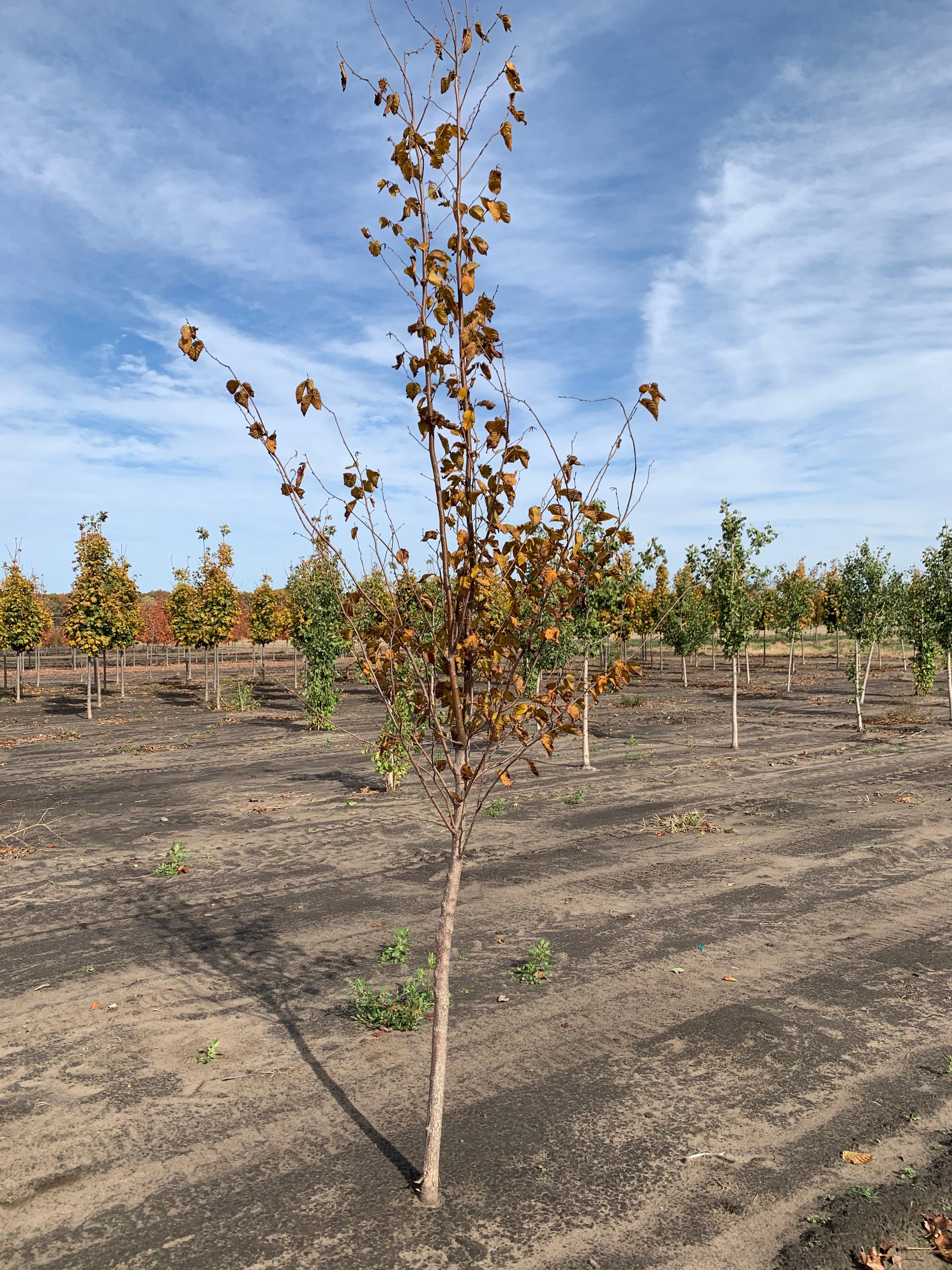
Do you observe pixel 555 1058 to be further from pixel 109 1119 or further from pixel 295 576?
pixel 295 576

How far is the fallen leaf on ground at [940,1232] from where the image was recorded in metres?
3.93

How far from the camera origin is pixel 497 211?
3.88 m

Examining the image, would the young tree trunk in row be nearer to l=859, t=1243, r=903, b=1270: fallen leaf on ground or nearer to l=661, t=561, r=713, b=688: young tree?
l=859, t=1243, r=903, b=1270: fallen leaf on ground

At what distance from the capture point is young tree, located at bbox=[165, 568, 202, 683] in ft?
113

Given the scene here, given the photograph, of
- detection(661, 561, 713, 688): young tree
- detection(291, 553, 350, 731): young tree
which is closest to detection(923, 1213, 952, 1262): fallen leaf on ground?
detection(291, 553, 350, 731): young tree

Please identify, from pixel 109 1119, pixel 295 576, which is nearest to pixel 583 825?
pixel 109 1119

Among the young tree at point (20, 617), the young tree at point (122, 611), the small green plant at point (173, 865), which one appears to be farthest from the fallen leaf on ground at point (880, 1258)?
the young tree at point (20, 617)

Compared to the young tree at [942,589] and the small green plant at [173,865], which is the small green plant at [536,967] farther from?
the young tree at [942,589]

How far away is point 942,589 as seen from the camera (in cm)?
2522

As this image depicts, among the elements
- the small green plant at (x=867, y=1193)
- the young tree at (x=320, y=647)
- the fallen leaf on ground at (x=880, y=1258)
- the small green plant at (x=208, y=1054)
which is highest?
the young tree at (x=320, y=647)

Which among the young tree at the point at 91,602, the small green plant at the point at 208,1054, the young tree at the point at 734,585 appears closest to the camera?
the small green plant at the point at 208,1054

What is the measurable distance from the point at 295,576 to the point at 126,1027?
24319 mm

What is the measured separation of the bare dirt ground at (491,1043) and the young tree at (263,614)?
1041 inches

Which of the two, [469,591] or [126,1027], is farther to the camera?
[126,1027]
